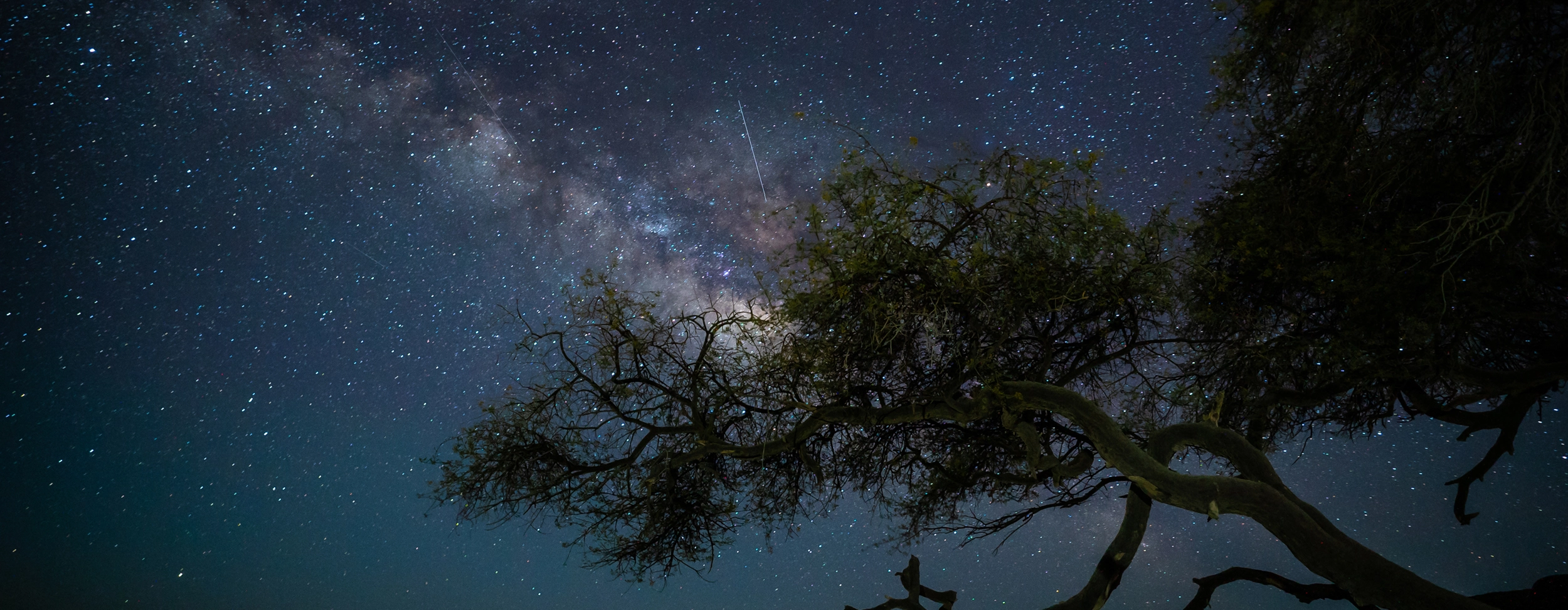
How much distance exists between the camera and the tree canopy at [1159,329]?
16.7 feet

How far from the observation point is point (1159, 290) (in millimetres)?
6953

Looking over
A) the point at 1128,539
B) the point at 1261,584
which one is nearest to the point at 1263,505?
the point at 1128,539

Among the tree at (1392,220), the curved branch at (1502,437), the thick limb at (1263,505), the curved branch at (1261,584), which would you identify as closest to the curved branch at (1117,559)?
the thick limb at (1263,505)

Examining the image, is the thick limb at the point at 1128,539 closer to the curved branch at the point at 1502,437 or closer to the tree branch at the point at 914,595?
the tree branch at the point at 914,595

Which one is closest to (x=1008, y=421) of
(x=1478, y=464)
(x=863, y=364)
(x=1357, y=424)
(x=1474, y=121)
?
(x=863, y=364)

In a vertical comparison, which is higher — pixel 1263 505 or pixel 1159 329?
pixel 1159 329

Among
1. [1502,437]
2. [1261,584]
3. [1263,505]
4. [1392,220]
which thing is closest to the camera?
[1263,505]

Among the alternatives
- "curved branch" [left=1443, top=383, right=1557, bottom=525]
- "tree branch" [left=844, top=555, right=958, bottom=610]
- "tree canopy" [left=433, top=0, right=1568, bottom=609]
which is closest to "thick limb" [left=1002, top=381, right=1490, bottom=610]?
"tree canopy" [left=433, top=0, right=1568, bottom=609]

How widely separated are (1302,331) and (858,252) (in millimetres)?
5092

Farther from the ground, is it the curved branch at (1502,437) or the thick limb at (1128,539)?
the curved branch at (1502,437)

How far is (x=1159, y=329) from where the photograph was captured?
790 cm

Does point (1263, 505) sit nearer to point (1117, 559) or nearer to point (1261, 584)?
point (1117, 559)

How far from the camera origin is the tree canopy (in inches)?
201

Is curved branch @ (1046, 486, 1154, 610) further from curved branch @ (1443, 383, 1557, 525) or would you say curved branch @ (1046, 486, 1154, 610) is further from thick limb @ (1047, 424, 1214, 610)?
curved branch @ (1443, 383, 1557, 525)
